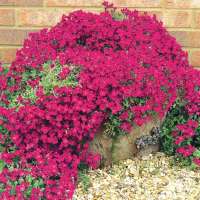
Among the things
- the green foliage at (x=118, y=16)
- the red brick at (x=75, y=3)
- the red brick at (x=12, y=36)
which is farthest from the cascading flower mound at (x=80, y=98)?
the red brick at (x=12, y=36)

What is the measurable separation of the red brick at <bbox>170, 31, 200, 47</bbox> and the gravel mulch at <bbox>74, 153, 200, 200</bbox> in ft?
3.68

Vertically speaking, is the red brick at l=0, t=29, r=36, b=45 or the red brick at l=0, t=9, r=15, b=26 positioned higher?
the red brick at l=0, t=9, r=15, b=26

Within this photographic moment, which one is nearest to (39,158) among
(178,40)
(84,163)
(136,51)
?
(84,163)

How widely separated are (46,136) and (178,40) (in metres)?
1.60

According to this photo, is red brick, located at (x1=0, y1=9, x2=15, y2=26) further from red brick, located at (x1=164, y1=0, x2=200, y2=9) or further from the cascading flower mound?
red brick, located at (x1=164, y1=0, x2=200, y2=9)

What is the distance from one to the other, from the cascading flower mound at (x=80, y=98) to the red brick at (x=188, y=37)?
53 centimetres

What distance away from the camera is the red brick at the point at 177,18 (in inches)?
181

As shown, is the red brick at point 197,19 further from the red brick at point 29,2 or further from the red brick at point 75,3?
the red brick at point 29,2

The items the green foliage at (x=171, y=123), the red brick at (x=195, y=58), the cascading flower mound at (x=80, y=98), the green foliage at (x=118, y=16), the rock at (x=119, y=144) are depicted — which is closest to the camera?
the cascading flower mound at (x=80, y=98)

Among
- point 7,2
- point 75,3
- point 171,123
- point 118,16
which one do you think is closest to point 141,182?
point 171,123

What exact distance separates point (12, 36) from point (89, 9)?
0.63 metres

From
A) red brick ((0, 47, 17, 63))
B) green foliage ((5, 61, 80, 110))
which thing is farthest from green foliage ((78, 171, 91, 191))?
red brick ((0, 47, 17, 63))

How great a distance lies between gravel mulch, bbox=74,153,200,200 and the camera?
360 cm

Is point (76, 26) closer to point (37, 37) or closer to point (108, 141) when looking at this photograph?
point (37, 37)
